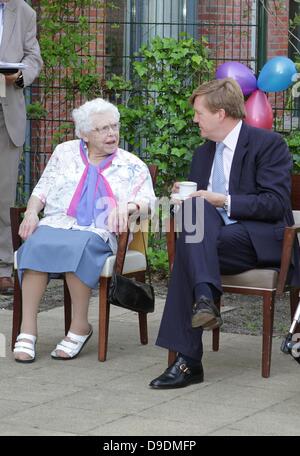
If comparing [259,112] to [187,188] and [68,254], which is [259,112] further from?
[68,254]

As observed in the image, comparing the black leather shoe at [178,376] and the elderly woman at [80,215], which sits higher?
the elderly woman at [80,215]

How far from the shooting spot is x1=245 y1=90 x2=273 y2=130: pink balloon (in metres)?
7.13

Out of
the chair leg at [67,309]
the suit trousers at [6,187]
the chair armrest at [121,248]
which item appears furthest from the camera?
the suit trousers at [6,187]

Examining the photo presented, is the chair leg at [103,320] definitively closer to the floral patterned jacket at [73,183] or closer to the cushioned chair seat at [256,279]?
the floral patterned jacket at [73,183]

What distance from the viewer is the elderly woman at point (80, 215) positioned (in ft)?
18.7

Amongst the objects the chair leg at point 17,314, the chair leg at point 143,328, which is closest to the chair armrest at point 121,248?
the chair leg at point 143,328

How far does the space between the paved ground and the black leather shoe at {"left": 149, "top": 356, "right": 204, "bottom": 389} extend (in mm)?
45

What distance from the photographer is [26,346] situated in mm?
5738

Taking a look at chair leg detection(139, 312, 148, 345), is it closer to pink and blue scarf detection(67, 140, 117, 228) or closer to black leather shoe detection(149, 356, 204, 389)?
pink and blue scarf detection(67, 140, 117, 228)

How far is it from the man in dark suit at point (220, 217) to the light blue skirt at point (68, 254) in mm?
488

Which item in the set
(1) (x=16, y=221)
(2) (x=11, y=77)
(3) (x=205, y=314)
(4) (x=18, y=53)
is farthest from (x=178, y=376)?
(4) (x=18, y=53)

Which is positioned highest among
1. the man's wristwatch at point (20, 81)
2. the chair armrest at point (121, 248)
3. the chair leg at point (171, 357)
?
the man's wristwatch at point (20, 81)

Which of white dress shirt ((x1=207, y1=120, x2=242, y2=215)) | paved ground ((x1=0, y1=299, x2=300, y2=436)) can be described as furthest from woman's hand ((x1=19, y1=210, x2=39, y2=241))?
white dress shirt ((x1=207, y1=120, x2=242, y2=215))

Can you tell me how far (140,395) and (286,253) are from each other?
3.21ft
